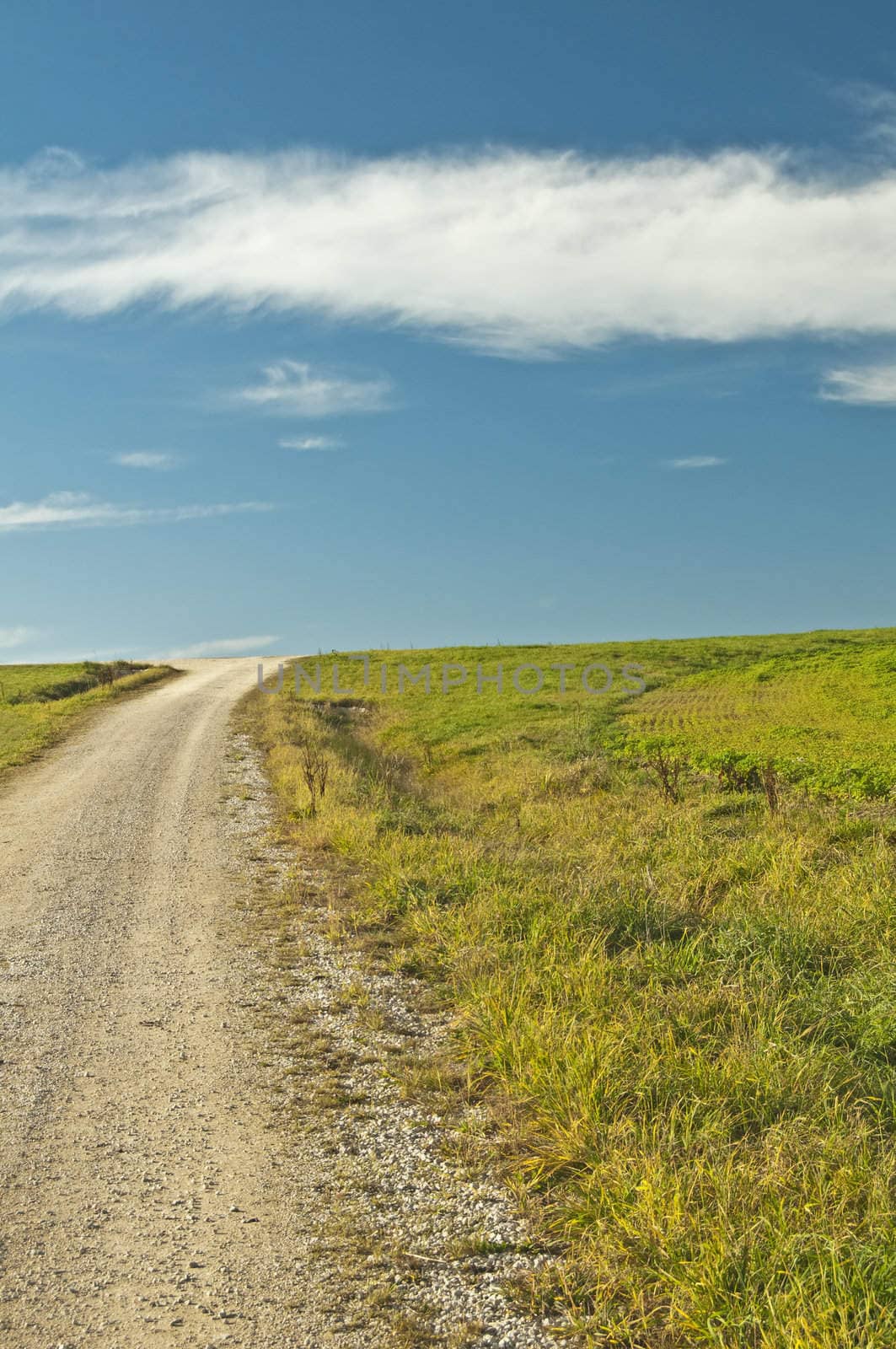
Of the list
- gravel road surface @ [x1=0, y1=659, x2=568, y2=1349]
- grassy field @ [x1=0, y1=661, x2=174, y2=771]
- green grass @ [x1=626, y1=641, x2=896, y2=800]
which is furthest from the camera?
grassy field @ [x1=0, y1=661, x2=174, y2=771]

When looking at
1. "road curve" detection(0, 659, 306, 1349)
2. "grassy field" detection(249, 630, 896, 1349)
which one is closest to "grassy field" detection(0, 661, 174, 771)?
"grassy field" detection(249, 630, 896, 1349)


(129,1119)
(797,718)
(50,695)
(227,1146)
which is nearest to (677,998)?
(227,1146)

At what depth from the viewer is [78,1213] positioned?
5.64 meters

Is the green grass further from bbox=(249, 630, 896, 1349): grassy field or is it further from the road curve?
the road curve

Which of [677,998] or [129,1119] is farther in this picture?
[677,998]

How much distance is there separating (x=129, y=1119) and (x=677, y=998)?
4.12 metres

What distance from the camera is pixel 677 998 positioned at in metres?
7.48

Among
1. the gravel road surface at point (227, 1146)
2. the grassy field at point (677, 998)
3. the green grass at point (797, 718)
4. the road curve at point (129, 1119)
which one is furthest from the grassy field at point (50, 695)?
the green grass at point (797, 718)

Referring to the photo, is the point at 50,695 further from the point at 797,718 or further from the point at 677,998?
the point at 677,998

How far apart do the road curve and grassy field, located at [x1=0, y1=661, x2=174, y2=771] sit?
11.8 m

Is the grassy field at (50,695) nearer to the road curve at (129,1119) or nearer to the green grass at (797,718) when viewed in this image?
the road curve at (129,1119)

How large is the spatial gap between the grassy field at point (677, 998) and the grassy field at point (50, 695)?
8.30 m

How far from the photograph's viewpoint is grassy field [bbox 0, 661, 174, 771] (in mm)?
26223

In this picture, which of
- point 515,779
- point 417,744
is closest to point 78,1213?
point 515,779
